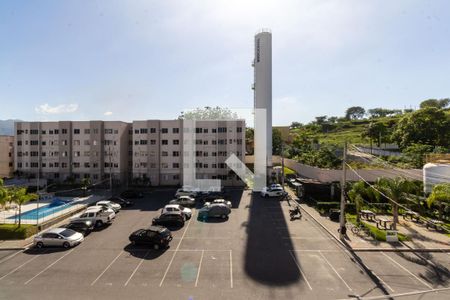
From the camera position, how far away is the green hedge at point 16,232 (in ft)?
81.6

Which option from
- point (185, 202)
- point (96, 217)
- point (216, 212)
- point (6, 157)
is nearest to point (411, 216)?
point (216, 212)

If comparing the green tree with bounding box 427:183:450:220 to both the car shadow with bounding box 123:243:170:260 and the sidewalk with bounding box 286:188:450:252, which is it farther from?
the car shadow with bounding box 123:243:170:260

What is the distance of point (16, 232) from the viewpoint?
25156 millimetres

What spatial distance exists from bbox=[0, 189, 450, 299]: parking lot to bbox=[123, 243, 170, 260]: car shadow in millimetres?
74

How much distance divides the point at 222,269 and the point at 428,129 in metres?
71.2

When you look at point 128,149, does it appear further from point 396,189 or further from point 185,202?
point 396,189

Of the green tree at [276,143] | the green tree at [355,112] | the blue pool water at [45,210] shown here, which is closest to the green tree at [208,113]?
the green tree at [276,143]

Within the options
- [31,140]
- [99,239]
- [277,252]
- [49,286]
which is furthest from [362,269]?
[31,140]

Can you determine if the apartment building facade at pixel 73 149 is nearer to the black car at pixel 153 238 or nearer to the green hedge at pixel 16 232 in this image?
the green hedge at pixel 16 232

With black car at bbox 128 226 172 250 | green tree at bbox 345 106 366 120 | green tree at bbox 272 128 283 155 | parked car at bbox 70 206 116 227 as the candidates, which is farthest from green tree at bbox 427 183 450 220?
green tree at bbox 345 106 366 120

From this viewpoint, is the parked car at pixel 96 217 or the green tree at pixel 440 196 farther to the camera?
the parked car at pixel 96 217

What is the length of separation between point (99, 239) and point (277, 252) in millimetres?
15061

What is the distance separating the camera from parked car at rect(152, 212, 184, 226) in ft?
92.6

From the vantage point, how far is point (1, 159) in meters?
63.6
